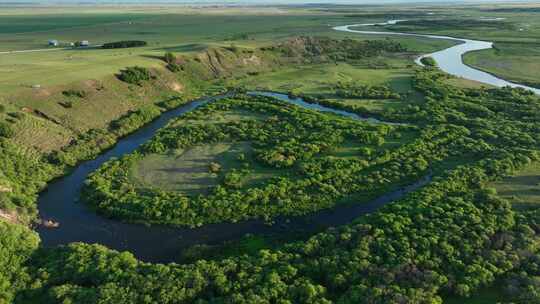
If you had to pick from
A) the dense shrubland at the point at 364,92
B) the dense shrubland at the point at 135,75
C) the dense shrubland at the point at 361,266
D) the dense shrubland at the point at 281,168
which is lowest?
the dense shrubland at the point at 361,266

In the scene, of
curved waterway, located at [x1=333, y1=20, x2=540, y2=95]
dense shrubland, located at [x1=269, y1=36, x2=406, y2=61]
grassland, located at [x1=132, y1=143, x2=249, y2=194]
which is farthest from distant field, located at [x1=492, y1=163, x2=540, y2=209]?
dense shrubland, located at [x1=269, y1=36, x2=406, y2=61]

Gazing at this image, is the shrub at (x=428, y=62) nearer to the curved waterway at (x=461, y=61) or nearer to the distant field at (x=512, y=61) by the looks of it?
the curved waterway at (x=461, y=61)

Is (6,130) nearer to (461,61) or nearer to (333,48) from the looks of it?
(333,48)

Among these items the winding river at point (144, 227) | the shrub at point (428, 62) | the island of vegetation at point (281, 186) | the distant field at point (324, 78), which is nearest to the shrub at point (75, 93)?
the island of vegetation at point (281, 186)

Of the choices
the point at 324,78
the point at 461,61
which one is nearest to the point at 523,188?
the point at 324,78

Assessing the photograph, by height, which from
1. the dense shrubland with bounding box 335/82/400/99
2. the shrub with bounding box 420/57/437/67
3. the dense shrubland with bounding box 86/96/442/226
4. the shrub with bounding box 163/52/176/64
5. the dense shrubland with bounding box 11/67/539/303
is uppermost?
the shrub with bounding box 163/52/176/64

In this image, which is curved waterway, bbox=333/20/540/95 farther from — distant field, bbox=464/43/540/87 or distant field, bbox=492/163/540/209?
distant field, bbox=492/163/540/209

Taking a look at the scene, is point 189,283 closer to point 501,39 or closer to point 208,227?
point 208,227
